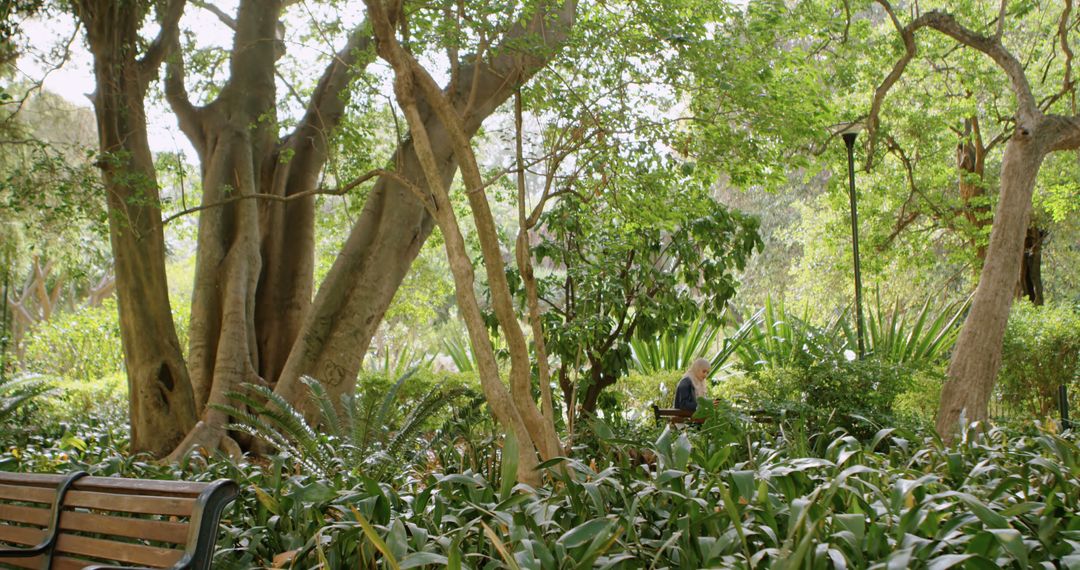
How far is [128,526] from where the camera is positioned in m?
3.17

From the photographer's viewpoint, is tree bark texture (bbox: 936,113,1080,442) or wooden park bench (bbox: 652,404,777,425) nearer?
wooden park bench (bbox: 652,404,777,425)

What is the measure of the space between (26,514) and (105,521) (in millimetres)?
766

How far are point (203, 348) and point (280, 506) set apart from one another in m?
6.13

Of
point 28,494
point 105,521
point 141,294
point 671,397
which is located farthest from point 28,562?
point 671,397

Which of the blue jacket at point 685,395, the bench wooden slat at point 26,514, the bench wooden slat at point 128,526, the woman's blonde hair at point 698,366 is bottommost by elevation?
the bench wooden slat at point 26,514

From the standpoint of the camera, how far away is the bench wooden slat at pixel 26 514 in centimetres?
367

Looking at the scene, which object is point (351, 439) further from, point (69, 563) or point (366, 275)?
point (366, 275)

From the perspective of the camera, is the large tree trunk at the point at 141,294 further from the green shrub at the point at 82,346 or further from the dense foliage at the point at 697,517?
the green shrub at the point at 82,346

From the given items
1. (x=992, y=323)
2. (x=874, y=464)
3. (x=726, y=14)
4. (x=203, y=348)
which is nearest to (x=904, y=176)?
(x=992, y=323)

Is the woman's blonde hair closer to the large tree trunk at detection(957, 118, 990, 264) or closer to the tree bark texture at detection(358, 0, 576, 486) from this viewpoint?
the tree bark texture at detection(358, 0, 576, 486)

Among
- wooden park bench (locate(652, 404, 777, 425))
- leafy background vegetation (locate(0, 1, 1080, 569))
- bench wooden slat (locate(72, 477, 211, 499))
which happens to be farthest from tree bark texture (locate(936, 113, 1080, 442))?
bench wooden slat (locate(72, 477, 211, 499))

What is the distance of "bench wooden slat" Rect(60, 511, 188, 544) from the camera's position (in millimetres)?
2980

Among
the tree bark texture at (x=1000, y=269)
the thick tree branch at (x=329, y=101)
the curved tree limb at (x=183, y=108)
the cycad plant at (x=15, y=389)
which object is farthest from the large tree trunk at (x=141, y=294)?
the tree bark texture at (x=1000, y=269)

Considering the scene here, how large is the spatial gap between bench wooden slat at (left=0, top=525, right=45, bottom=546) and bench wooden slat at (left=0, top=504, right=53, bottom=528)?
0.10ft
